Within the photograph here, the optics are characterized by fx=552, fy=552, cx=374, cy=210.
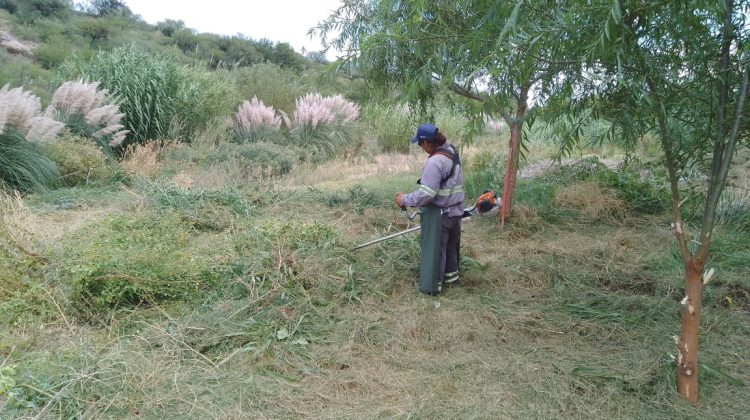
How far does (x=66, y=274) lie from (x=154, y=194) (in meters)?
2.73

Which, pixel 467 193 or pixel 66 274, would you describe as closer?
pixel 66 274

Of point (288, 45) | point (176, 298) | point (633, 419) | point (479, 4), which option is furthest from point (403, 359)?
point (288, 45)

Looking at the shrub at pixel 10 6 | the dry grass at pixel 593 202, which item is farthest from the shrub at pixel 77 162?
the shrub at pixel 10 6

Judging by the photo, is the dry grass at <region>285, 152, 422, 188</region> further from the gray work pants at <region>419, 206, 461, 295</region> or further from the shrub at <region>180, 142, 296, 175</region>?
the gray work pants at <region>419, 206, 461, 295</region>

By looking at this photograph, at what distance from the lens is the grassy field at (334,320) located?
3014mm

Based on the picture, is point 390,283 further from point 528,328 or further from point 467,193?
point 467,193

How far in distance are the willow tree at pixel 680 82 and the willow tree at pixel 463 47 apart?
0.19m

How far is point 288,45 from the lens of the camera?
3494cm

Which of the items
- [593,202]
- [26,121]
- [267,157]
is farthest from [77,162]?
[593,202]

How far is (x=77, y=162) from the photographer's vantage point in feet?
26.3

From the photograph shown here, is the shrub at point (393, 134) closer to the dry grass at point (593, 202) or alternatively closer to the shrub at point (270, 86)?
the shrub at point (270, 86)

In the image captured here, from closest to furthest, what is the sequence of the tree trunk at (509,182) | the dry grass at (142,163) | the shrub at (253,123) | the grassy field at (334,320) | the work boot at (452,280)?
1. the grassy field at (334,320)
2. the work boot at (452,280)
3. the tree trunk at (509,182)
4. the dry grass at (142,163)
5. the shrub at (253,123)

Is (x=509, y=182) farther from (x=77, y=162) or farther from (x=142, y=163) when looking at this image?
(x=77, y=162)

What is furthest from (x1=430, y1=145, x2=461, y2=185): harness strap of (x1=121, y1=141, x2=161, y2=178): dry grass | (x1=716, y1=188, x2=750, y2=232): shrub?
(x1=121, y1=141, x2=161, y2=178): dry grass
